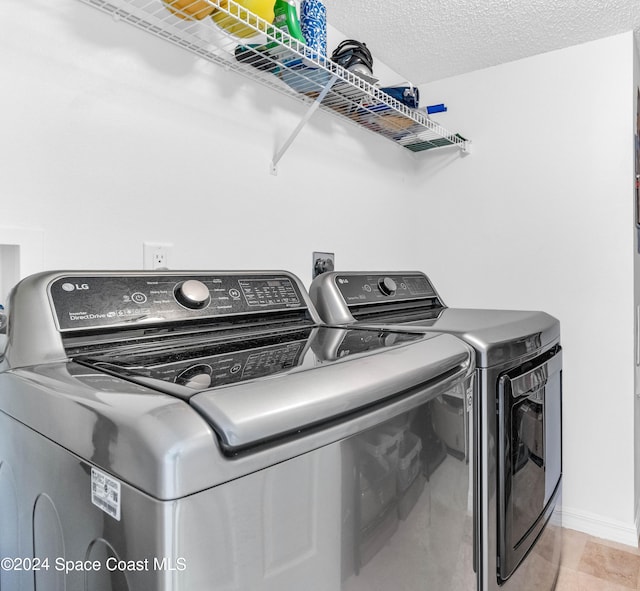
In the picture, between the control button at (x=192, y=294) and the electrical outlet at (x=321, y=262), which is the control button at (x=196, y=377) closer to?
the control button at (x=192, y=294)

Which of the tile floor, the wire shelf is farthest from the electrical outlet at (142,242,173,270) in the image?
the tile floor

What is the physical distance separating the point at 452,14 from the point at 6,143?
64.9 inches

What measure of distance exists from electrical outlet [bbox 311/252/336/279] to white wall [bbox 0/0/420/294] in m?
0.03

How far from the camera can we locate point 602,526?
6.56ft

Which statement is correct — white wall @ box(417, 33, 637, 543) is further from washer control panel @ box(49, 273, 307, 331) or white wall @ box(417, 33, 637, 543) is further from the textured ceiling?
washer control panel @ box(49, 273, 307, 331)

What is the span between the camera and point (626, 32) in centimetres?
192

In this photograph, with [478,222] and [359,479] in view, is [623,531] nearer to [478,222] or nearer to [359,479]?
[478,222]

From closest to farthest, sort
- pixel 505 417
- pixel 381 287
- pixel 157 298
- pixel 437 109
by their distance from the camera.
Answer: pixel 157 298
pixel 505 417
pixel 381 287
pixel 437 109

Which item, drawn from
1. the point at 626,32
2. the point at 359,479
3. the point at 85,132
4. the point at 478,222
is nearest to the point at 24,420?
the point at 359,479

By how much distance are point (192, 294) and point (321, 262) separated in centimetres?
84

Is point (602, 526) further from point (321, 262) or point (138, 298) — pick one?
point (138, 298)

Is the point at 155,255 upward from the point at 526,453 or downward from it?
upward

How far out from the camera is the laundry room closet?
40.2 inches

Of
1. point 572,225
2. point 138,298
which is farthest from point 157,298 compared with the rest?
point 572,225
